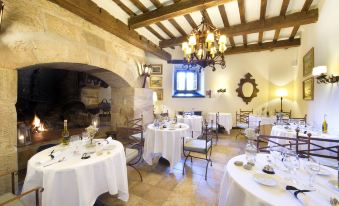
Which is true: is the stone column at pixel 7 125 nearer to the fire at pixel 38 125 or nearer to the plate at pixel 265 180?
the fire at pixel 38 125

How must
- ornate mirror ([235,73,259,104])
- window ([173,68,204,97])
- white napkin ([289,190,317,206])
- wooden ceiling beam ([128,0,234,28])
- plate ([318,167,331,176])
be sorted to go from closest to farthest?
1. white napkin ([289,190,317,206])
2. plate ([318,167,331,176])
3. wooden ceiling beam ([128,0,234,28])
4. ornate mirror ([235,73,259,104])
5. window ([173,68,204,97])

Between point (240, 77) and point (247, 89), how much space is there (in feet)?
1.94

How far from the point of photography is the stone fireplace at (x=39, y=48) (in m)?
2.25

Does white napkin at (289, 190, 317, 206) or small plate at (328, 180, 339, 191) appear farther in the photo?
small plate at (328, 180, 339, 191)

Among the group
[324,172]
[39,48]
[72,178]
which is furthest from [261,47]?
[72,178]

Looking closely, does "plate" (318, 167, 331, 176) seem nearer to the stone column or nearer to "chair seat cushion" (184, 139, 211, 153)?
"chair seat cushion" (184, 139, 211, 153)

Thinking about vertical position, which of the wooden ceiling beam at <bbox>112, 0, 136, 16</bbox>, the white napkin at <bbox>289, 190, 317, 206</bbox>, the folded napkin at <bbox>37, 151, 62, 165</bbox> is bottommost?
the white napkin at <bbox>289, 190, 317, 206</bbox>

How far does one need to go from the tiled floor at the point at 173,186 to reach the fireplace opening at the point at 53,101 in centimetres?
221

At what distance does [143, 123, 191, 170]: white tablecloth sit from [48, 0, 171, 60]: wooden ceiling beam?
250 centimetres

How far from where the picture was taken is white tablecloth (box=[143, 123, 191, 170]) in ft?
10.4

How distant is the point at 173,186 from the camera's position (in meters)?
2.66

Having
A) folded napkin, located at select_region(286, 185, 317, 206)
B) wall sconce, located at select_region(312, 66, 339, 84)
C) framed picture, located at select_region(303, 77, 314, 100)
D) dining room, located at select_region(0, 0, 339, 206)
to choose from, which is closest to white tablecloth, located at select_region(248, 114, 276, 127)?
dining room, located at select_region(0, 0, 339, 206)

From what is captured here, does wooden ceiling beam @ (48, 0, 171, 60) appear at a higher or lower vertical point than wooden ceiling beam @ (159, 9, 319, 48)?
lower

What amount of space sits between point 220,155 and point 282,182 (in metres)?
2.88
